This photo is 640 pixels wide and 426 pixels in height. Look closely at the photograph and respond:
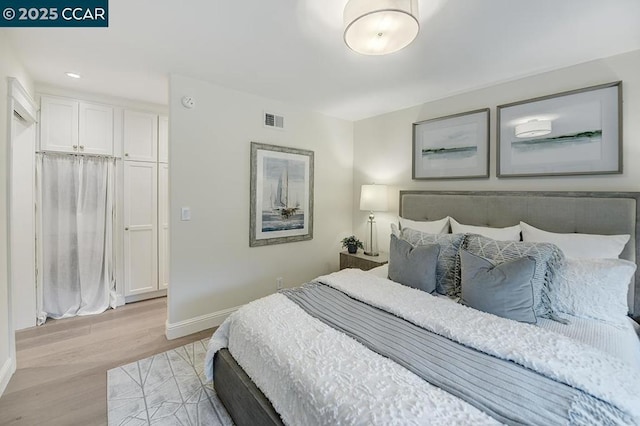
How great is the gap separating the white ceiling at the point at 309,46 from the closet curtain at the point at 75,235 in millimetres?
879

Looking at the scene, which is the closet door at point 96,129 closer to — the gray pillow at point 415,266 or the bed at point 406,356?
the bed at point 406,356

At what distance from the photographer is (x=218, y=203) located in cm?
288

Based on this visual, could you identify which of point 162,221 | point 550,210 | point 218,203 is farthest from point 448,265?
point 162,221

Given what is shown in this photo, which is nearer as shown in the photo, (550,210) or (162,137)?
(550,210)

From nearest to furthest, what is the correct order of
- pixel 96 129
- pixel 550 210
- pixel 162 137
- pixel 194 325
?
pixel 550 210 → pixel 194 325 → pixel 96 129 → pixel 162 137

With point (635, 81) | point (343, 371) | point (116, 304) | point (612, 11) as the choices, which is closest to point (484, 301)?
point (343, 371)

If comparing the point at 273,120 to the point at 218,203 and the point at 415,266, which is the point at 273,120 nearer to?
the point at 218,203

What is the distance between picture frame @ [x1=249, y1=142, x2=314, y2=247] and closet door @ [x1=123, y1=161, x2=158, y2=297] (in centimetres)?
147

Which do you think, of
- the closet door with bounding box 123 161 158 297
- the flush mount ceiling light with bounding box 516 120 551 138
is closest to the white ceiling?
the flush mount ceiling light with bounding box 516 120 551 138

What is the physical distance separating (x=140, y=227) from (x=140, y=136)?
3.72 ft

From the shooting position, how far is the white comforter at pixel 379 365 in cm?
96

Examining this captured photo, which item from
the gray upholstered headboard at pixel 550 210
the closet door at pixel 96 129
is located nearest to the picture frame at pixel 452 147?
the gray upholstered headboard at pixel 550 210

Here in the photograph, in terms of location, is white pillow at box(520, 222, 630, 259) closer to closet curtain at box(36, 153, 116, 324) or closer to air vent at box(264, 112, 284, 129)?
air vent at box(264, 112, 284, 129)

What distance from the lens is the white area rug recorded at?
1.71 meters
